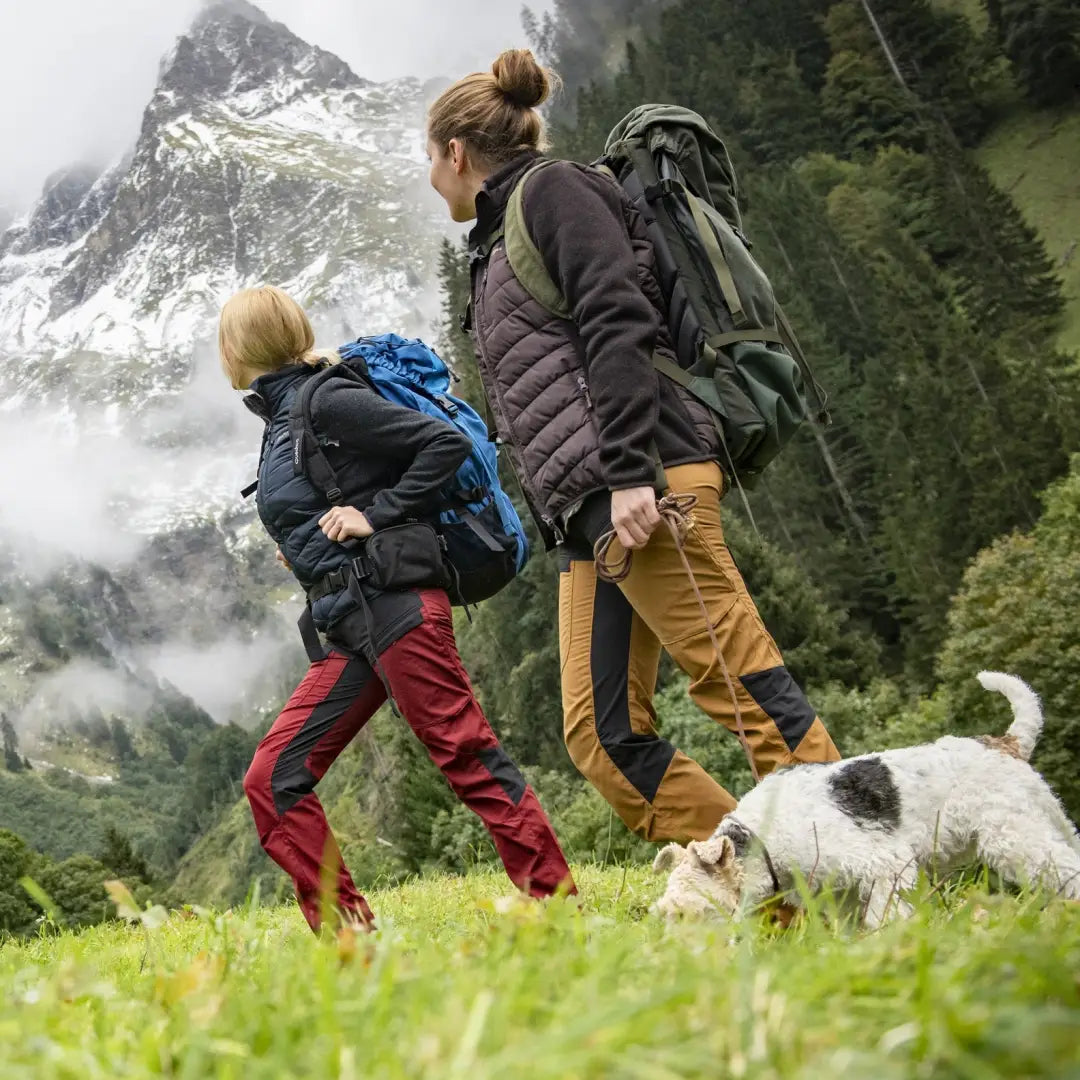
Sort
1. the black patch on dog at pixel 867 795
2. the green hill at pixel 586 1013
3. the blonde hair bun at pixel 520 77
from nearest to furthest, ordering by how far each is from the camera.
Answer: the green hill at pixel 586 1013, the black patch on dog at pixel 867 795, the blonde hair bun at pixel 520 77

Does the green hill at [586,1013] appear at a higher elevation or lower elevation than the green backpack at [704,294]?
lower

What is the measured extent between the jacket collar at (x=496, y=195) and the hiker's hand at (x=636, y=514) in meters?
1.39

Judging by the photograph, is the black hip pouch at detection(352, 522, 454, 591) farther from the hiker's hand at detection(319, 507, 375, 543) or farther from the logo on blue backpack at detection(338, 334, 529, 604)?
the logo on blue backpack at detection(338, 334, 529, 604)

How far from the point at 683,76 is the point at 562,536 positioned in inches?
3793

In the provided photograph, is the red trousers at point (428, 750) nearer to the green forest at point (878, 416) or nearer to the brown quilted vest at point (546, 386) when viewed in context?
the brown quilted vest at point (546, 386)

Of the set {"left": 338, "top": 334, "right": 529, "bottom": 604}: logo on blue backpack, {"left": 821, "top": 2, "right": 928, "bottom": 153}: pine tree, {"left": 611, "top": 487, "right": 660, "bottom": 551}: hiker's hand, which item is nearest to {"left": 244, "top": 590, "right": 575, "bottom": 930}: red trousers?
{"left": 338, "top": 334, "right": 529, "bottom": 604}: logo on blue backpack

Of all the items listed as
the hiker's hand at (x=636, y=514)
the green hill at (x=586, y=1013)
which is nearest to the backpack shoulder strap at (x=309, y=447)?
the hiker's hand at (x=636, y=514)

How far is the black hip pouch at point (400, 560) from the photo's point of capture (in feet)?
15.6

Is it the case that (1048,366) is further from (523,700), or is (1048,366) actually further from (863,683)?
(523,700)

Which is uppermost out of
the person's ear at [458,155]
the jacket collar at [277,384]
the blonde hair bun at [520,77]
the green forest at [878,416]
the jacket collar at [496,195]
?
the blonde hair bun at [520,77]

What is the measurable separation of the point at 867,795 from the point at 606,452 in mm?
1565

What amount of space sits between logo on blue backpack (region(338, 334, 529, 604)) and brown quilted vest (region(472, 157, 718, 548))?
1.60ft

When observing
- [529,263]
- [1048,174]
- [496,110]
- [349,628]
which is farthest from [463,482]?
[1048,174]

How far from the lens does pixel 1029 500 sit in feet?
163
